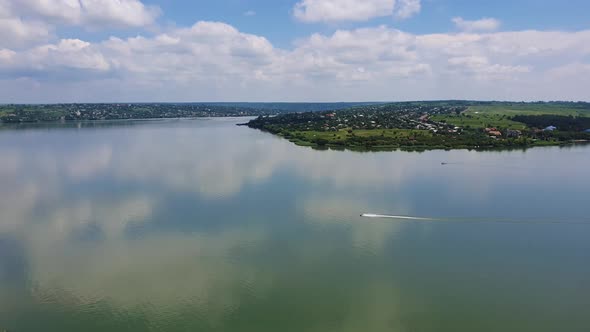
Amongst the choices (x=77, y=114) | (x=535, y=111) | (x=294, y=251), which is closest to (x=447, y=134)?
(x=294, y=251)

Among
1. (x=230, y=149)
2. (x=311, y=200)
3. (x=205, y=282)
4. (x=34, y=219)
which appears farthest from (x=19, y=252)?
(x=230, y=149)

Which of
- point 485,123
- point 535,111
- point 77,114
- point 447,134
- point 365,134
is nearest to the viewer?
point 447,134

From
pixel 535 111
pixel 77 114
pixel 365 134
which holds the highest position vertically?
pixel 535 111

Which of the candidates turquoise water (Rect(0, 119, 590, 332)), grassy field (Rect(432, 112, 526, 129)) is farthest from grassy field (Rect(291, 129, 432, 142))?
turquoise water (Rect(0, 119, 590, 332))

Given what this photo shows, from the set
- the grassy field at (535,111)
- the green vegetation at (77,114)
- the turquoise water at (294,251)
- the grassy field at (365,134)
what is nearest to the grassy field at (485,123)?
the grassy field at (365,134)

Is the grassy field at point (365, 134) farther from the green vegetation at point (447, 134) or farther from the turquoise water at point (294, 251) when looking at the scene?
the turquoise water at point (294, 251)

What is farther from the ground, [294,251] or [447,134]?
[447,134]

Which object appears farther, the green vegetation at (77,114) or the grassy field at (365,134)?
the green vegetation at (77,114)

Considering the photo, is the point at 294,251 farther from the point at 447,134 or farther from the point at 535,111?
the point at 535,111

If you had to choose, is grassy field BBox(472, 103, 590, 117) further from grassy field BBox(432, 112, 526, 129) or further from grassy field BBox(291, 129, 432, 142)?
grassy field BBox(291, 129, 432, 142)
